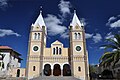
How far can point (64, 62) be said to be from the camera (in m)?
47.6

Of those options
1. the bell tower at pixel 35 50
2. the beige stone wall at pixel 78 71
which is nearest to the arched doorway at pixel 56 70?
the bell tower at pixel 35 50

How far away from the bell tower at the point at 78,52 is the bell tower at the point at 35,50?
8956 mm

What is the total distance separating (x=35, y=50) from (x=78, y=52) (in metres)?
12.6

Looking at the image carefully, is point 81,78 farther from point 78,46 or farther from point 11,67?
point 11,67

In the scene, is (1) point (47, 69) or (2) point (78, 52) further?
(1) point (47, 69)

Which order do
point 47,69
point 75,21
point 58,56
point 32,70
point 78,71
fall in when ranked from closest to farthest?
point 78,71
point 32,70
point 58,56
point 47,69
point 75,21

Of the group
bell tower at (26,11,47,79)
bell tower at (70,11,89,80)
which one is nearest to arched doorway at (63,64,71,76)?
bell tower at (70,11,89,80)

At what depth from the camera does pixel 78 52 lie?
47.2 m

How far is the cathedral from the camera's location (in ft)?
149

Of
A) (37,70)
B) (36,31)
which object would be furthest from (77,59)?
(36,31)

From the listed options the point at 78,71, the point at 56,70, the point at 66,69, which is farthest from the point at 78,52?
the point at 56,70

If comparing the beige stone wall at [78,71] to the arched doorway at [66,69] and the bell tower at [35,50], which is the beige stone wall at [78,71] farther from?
the bell tower at [35,50]

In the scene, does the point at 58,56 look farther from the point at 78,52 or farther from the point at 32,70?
the point at 32,70

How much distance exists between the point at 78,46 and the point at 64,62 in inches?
246
